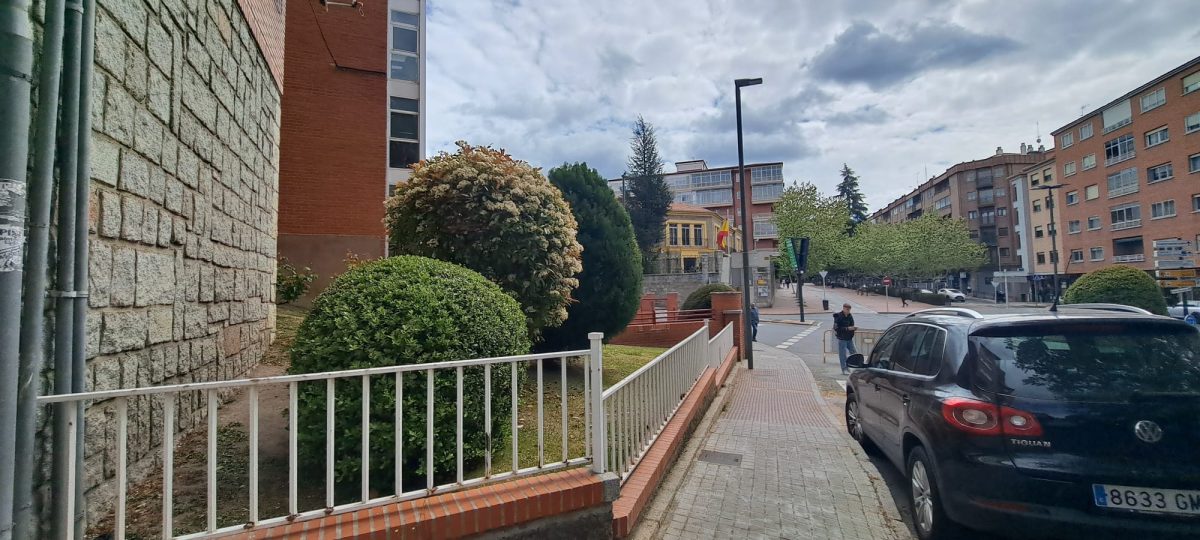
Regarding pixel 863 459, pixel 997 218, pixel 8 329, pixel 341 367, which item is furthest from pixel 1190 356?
pixel 997 218

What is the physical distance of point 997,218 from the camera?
60125 mm

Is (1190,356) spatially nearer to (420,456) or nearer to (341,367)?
(420,456)

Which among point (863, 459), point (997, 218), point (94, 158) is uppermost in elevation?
point (997, 218)

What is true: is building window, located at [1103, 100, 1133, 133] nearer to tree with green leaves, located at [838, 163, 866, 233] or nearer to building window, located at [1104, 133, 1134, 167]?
building window, located at [1104, 133, 1134, 167]

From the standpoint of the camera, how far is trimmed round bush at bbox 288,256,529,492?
9.34 ft

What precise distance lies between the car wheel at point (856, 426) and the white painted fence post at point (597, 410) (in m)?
3.74

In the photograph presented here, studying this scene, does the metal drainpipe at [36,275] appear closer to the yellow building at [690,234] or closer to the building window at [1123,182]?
the yellow building at [690,234]

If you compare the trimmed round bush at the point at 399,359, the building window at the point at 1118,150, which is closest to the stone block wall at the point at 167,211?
the trimmed round bush at the point at 399,359

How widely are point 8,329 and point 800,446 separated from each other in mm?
6137

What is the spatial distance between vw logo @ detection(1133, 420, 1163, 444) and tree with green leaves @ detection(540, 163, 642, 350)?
5.51 metres

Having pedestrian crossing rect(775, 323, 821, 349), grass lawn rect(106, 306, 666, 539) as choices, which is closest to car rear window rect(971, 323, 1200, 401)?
grass lawn rect(106, 306, 666, 539)

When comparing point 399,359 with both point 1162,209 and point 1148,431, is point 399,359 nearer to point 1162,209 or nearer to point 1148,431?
point 1148,431

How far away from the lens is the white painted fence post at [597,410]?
10.2 ft

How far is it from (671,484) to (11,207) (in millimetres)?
4238
